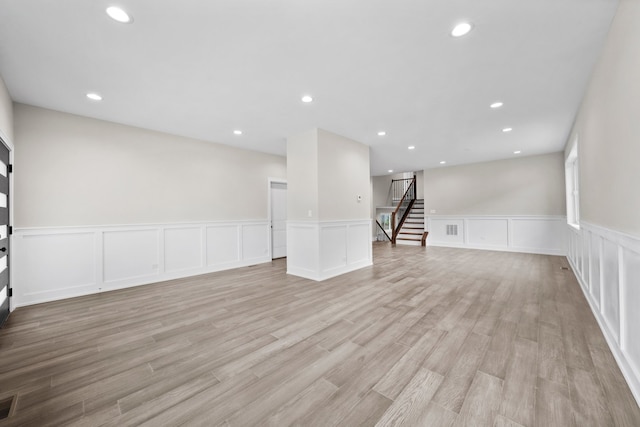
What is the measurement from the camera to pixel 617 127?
2.01m

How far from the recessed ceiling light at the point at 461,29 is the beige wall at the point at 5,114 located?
466 cm

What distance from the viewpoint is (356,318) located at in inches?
114

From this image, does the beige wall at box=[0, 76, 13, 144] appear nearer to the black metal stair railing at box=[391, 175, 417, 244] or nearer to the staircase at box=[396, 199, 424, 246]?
the black metal stair railing at box=[391, 175, 417, 244]

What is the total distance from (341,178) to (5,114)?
4641 mm

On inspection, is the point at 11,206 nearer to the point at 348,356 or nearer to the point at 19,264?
the point at 19,264

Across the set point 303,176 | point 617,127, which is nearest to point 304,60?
point 303,176

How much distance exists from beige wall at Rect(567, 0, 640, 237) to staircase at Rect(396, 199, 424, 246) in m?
6.38

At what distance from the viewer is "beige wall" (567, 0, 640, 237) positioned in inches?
65.2

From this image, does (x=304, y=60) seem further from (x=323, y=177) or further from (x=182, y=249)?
(x=182, y=249)

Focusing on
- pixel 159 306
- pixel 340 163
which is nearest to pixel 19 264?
pixel 159 306

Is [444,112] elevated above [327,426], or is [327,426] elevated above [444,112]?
[444,112]

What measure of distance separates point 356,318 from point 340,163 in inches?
121

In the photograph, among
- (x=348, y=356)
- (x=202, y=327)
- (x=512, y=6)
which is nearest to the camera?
(x=512, y=6)

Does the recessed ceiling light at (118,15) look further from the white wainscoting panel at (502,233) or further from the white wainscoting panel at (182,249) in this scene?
the white wainscoting panel at (502,233)
